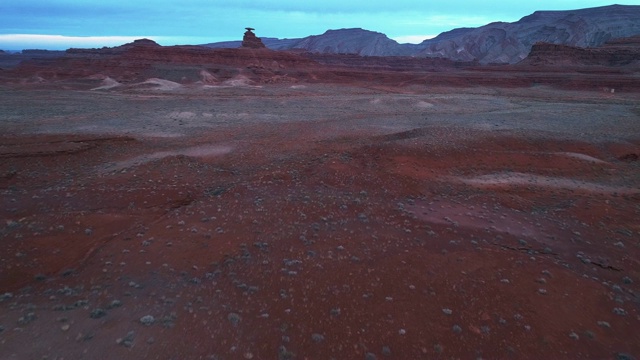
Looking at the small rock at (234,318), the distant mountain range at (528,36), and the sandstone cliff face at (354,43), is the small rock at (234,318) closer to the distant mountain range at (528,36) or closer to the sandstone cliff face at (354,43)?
the distant mountain range at (528,36)

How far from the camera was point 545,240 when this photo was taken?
645cm

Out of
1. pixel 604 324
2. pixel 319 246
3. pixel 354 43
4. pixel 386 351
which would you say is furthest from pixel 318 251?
pixel 354 43

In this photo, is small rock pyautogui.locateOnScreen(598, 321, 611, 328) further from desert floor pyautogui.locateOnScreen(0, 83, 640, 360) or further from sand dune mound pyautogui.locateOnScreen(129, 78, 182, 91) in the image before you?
sand dune mound pyautogui.locateOnScreen(129, 78, 182, 91)

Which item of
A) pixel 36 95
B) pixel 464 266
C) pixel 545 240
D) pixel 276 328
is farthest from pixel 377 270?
pixel 36 95

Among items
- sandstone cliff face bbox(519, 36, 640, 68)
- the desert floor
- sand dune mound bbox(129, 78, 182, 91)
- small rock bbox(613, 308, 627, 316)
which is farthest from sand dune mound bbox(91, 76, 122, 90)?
sandstone cliff face bbox(519, 36, 640, 68)

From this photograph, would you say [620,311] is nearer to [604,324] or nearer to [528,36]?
[604,324]

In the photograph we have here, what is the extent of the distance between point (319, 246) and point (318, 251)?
152 millimetres

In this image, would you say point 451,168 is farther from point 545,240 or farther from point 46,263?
point 46,263

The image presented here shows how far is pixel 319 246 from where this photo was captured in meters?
5.96

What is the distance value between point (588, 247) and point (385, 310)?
12.3 feet

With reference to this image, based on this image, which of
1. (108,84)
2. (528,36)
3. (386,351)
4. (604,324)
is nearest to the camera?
(386,351)

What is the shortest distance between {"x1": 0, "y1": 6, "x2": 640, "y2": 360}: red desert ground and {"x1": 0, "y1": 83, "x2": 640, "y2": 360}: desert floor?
0.03 m

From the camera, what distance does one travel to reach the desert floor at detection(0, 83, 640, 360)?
13.7 ft

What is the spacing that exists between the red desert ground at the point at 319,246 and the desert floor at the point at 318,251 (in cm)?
3
